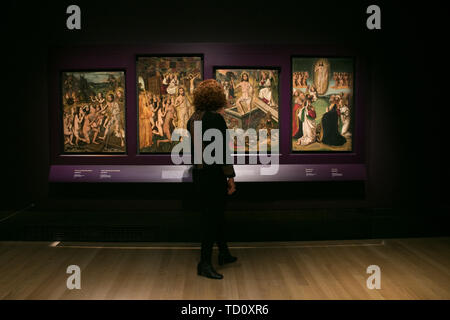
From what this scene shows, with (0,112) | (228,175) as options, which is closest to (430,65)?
(228,175)

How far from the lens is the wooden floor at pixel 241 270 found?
3436 mm

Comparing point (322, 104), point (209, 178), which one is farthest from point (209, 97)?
point (322, 104)

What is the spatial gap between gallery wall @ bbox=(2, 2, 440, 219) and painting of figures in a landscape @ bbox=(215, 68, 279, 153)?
323 mm

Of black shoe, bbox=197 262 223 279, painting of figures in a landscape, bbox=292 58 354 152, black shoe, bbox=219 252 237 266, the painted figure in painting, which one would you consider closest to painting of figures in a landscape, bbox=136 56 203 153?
painting of figures in a landscape, bbox=292 58 354 152

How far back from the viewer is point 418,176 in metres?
5.66

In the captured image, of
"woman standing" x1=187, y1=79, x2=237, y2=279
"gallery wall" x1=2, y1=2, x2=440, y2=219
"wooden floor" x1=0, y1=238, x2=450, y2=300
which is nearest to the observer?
"wooden floor" x1=0, y1=238, x2=450, y2=300

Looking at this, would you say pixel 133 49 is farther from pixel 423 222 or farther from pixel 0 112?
pixel 423 222

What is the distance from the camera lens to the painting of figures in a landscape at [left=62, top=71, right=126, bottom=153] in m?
5.45

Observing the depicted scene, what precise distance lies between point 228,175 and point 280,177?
6.06ft

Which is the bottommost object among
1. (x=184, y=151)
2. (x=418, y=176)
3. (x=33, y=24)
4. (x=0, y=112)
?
(x=418, y=176)

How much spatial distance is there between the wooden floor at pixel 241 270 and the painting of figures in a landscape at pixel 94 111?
1571mm

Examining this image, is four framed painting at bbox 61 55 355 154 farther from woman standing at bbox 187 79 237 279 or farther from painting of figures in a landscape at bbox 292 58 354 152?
woman standing at bbox 187 79 237 279

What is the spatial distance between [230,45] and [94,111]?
7.74ft

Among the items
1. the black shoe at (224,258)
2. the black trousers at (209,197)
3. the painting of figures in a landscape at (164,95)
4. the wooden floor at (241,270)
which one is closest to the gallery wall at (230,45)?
the painting of figures in a landscape at (164,95)
